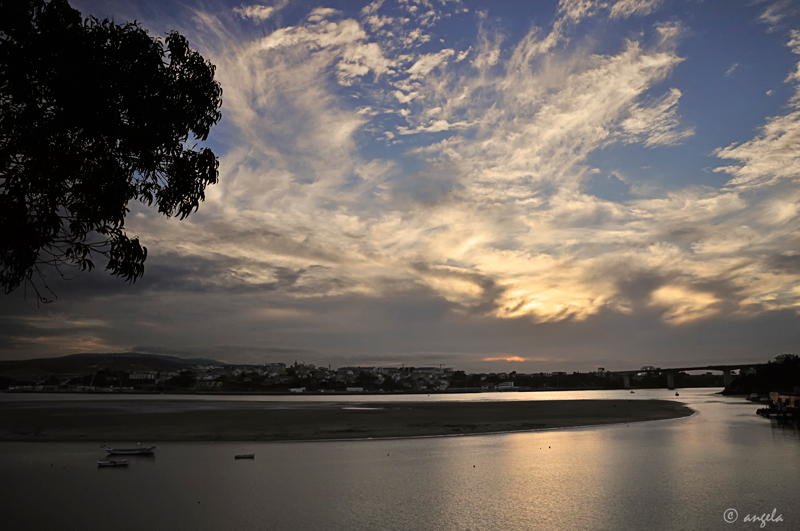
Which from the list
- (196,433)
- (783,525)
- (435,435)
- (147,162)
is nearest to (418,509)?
(783,525)

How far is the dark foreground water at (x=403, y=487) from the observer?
1822 cm

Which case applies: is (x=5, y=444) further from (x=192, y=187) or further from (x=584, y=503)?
(x=584, y=503)

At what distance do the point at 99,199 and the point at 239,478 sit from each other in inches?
619

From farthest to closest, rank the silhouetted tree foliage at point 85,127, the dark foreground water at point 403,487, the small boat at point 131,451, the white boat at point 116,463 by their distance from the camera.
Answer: the small boat at point 131,451 < the white boat at point 116,463 < the dark foreground water at point 403,487 < the silhouetted tree foliage at point 85,127

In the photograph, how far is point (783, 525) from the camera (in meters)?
17.8

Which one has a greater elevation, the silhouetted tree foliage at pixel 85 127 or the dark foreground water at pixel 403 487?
the silhouetted tree foliage at pixel 85 127

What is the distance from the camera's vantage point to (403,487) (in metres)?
23.3

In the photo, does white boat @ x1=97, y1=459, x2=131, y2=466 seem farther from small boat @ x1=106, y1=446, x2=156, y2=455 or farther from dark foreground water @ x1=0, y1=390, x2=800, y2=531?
small boat @ x1=106, y1=446, x2=156, y2=455

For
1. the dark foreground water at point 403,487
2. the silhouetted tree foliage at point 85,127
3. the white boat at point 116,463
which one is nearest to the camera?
the silhouetted tree foliage at point 85,127

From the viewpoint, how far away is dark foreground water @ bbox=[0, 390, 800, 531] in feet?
59.8

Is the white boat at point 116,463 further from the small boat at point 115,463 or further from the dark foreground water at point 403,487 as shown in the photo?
the dark foreground water at point 403,487

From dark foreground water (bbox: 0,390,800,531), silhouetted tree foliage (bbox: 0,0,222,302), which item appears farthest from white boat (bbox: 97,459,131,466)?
silhouetted tree foliage (bbox: 0,0,222,302)

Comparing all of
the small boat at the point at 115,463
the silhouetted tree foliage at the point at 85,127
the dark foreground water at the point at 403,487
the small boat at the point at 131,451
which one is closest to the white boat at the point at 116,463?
the small boat at the point at 115,463

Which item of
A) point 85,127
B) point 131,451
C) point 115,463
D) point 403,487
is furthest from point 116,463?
point 85,127
